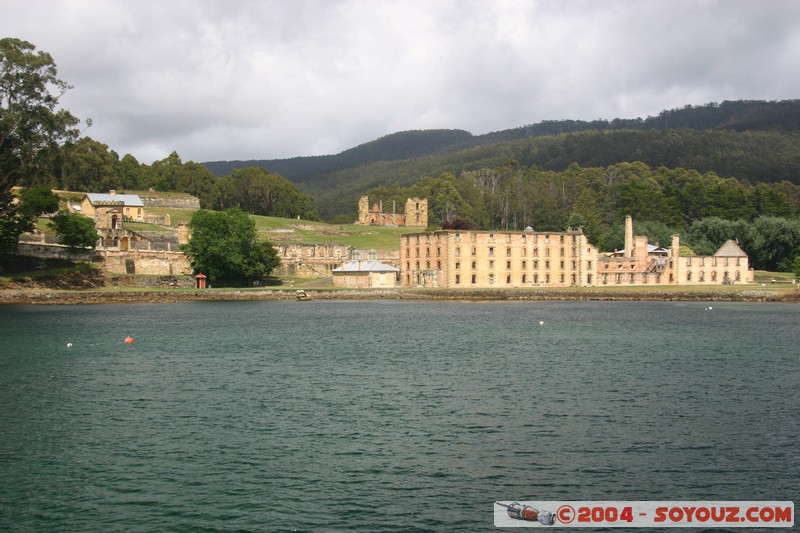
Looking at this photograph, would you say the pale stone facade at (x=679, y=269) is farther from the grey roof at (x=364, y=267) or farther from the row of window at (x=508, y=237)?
the grey roof at (x=364, y=267)

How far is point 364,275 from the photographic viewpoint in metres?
99.2

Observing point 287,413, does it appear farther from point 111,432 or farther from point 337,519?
point 337,519

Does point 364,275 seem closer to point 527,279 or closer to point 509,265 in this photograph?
point 509,265

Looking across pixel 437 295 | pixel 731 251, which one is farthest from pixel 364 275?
pixel 731 251

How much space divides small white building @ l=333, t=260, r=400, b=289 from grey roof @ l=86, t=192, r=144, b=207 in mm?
38298

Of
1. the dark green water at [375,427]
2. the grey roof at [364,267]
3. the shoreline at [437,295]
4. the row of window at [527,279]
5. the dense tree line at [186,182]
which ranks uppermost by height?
the dense tree line at [186,182]

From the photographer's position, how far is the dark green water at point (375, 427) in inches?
709

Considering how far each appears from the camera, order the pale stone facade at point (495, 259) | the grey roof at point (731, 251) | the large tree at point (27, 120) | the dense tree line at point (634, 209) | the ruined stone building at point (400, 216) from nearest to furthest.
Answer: the large tree at point (27, 120) < the pale stone facade at point (495, 259) < the grey roof at point (731, 251) < the dense tree line at point (634, 209) < the ruined stone building at point (400, 216)

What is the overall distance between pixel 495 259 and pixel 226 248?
34.0 m

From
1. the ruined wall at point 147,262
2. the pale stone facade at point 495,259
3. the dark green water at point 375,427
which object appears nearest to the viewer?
the dark green water at point 375,427

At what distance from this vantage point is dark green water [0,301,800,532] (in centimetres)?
1800

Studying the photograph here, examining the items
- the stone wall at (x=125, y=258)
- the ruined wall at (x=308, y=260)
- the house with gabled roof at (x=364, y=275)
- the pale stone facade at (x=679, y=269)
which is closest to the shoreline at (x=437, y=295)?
the house with gabled roof at (x=364, y=275)

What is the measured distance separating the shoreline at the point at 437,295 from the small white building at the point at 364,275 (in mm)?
3767

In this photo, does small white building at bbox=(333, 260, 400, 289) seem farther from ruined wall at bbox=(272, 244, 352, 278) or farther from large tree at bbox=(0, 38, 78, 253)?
large tree at bbox=(0, 38, 78, 253)
